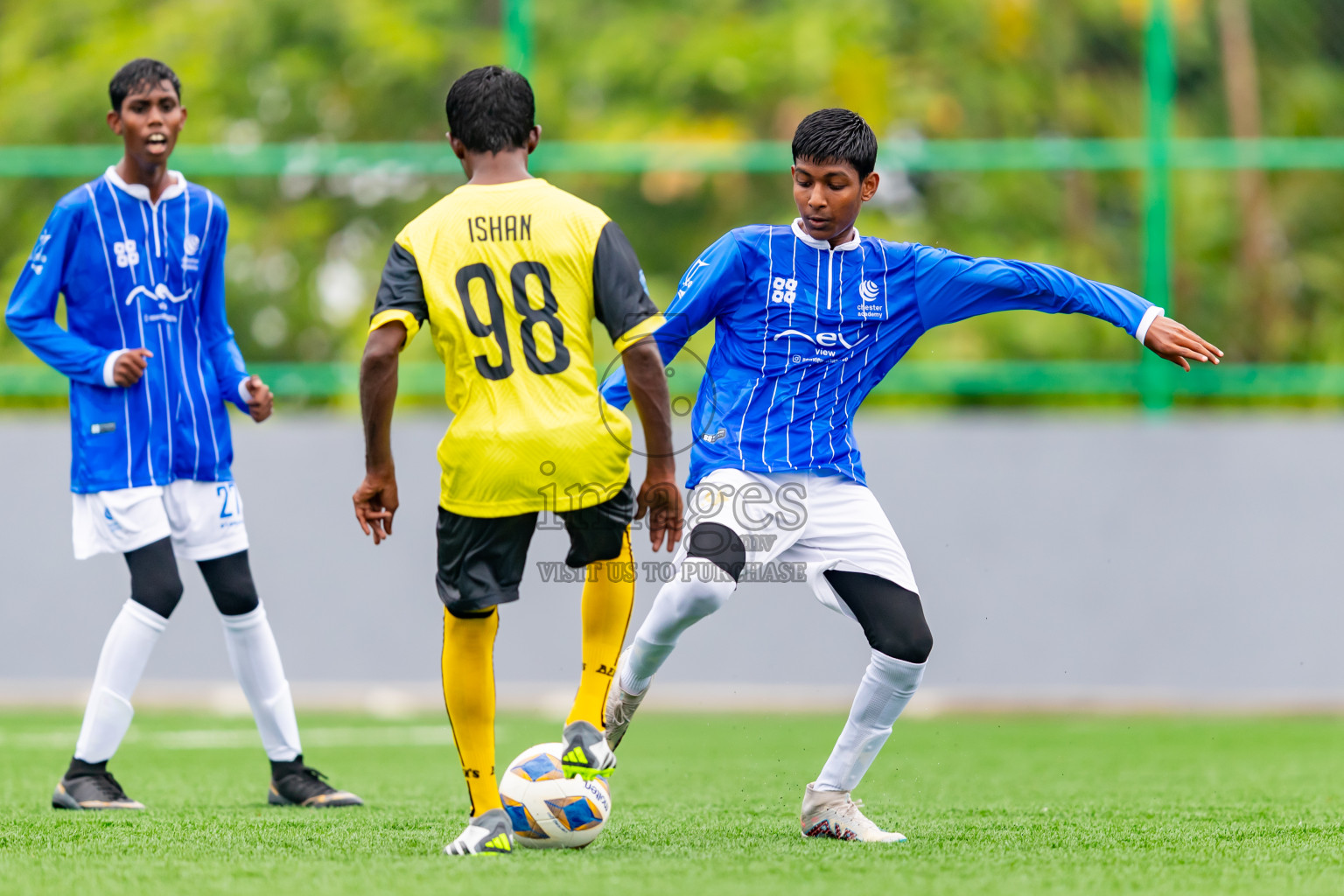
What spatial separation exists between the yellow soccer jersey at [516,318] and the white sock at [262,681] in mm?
1752

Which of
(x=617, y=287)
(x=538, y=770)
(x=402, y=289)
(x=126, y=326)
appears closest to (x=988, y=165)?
(x=126, y=326)

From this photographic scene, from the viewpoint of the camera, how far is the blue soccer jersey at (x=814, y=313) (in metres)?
4.74

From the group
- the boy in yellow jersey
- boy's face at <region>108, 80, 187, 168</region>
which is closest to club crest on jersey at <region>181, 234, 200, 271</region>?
boy's face at <region>108, 80, 187, 168</region>

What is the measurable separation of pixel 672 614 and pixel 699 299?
962 millimetres

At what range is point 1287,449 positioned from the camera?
9789 millimetres

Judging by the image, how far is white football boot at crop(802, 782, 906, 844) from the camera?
4.60m

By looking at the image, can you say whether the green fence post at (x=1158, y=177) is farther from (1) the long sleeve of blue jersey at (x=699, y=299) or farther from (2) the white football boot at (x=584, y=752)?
(2) the white football boot at (x=584, y=752)

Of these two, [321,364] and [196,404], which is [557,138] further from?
[196,404]

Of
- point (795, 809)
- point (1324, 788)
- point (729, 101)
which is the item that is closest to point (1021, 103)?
point (729, 101)

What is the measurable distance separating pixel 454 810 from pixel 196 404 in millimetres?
1680

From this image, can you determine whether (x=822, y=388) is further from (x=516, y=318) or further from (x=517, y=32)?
(x=517, y=32)

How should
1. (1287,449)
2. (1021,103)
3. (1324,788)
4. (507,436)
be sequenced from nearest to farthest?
(507,436), (1324,788), (1287,449), (1021,103)

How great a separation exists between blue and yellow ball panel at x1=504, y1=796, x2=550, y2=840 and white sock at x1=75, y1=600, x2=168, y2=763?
175cm

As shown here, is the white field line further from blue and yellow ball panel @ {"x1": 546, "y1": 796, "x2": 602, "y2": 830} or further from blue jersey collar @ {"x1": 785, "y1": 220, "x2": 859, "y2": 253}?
blue jersey collar @ {"x1": 785, "y1": 220, "x2": 859, "y2": 253}
